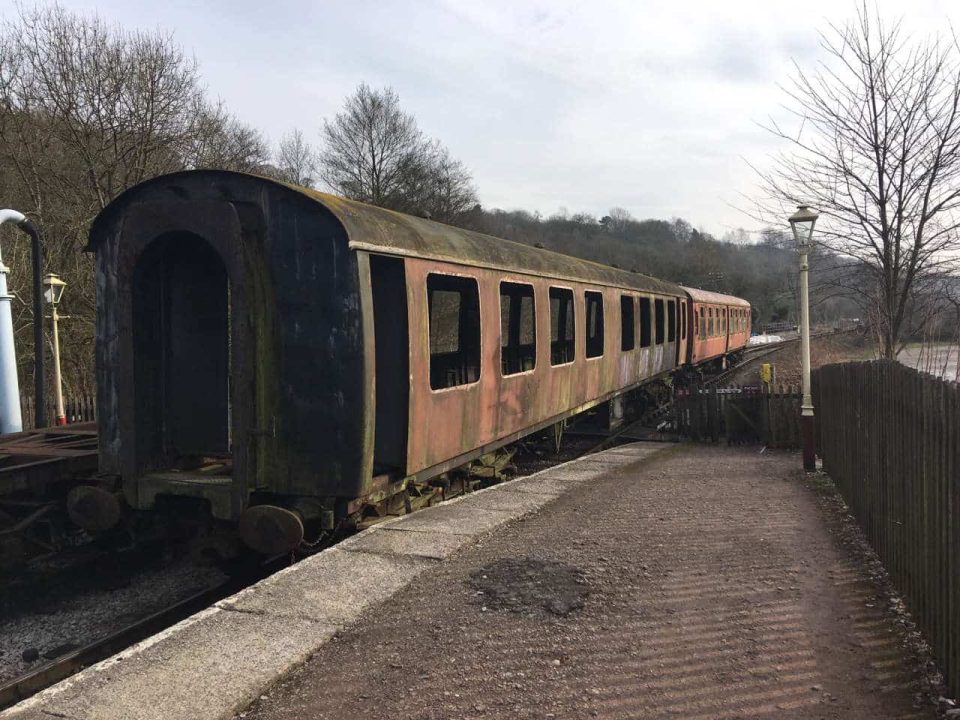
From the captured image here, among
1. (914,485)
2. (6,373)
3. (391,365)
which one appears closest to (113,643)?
(391,365)

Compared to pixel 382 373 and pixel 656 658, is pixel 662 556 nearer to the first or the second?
pixel 656 658

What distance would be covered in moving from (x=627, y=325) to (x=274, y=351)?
26.1 feet

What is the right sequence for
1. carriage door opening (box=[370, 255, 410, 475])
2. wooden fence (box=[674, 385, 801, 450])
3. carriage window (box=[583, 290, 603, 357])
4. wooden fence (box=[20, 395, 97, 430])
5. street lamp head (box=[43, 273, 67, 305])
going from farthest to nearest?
wooden fence (box=[20, 395, 97, 430]) → street lamp head (box=[43, 273, 67, 305]) → wooden fence (box=[674, 385, 801, 450]) → carriage window (box=[583, 290, 603, 357]) → carriage door opening (box=[370, 255, 410, 475])

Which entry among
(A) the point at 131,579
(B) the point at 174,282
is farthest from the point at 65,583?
(B) the point at 174,282

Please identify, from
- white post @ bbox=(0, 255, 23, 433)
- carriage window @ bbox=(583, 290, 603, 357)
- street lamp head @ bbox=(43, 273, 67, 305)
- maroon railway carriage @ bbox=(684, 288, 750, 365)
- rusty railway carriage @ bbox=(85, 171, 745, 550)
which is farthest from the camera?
maroon railway carriage @ bbox=(684, 288, 750, 365)

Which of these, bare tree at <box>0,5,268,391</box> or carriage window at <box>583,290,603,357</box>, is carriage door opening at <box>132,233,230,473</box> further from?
bare tree at <box>0,5,268,391</box>

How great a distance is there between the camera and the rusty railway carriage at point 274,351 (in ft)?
16.3

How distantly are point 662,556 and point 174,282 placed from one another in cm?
455

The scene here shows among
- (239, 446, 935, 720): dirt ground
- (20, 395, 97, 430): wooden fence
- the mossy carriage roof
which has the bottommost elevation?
(239, 446, 935, 720): dirt ground

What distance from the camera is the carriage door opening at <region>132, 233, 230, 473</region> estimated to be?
18.2 ft

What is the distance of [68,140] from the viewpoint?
1731 cm

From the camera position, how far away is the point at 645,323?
1359cm

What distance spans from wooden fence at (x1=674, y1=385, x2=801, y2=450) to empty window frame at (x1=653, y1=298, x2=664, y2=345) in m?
1.82

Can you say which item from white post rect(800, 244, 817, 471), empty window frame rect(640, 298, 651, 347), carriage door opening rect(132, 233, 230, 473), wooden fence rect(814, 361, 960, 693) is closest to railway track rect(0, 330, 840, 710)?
carriage door opening rect(132, 233, 230, 473)
